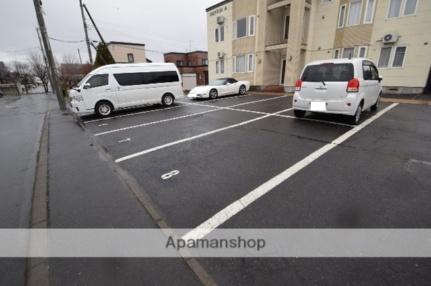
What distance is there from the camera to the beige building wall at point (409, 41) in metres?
10.7

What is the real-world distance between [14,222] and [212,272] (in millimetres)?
2614

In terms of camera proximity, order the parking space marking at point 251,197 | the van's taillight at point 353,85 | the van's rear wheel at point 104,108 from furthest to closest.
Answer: the van's rear wheel at point 104,108 < the van's taillight at point 353,85 < the parking space marking at point 251,197

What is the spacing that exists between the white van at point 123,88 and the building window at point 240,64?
8705 millimetres

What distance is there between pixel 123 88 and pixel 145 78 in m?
1.21

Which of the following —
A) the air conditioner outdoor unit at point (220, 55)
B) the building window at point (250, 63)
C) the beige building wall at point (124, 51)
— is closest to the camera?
the building window at point (250, 63)

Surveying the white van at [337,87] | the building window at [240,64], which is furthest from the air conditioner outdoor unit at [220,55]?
the white van at [337,87]

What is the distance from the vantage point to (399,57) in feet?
38.3

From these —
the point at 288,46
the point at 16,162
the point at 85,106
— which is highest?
the point at 288,46

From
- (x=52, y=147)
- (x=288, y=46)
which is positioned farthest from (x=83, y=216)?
(x=288, y=46)

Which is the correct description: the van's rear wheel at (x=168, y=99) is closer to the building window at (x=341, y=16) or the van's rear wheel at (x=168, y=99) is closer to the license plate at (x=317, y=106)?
the license plate at (x=317, y=106)

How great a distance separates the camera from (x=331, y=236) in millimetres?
2176

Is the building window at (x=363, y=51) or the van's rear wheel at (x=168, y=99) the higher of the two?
the building window at (x=363, y=51)

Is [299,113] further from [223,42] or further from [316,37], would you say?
[223,42]

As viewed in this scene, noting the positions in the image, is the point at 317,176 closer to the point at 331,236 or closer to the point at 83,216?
the point at 331,236
